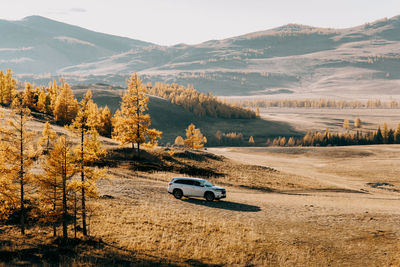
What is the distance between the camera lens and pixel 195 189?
33188 mm

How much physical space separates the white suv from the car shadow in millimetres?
584

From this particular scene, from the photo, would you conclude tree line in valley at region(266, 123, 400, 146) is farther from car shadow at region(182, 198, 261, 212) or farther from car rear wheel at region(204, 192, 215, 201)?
car rear wheel at region(204, 192, 215, 201)

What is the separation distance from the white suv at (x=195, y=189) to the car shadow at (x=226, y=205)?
0.58 meters

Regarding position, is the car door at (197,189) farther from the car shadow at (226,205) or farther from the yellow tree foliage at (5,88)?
the yellow tree foliage at (5,88)

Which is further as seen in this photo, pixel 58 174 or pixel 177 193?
pixel 177 193

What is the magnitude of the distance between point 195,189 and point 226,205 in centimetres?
348

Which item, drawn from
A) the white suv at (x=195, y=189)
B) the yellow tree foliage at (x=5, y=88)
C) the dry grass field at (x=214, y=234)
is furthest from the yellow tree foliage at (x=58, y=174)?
the yellow tree foliage at (x=5, y=88)

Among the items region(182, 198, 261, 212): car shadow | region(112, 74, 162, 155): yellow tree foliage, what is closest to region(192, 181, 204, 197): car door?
region(182, 198, 261, 212): car shadow

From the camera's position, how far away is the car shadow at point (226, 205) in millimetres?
30987

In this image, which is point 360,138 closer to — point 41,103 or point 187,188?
point 41,103

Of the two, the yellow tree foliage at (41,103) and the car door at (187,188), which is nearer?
the car door at (187,188)

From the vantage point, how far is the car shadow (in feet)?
102

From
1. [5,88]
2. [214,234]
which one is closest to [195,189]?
[214,234]

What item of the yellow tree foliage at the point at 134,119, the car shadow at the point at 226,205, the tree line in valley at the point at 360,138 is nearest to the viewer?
the car shadow at the point at 226,205
